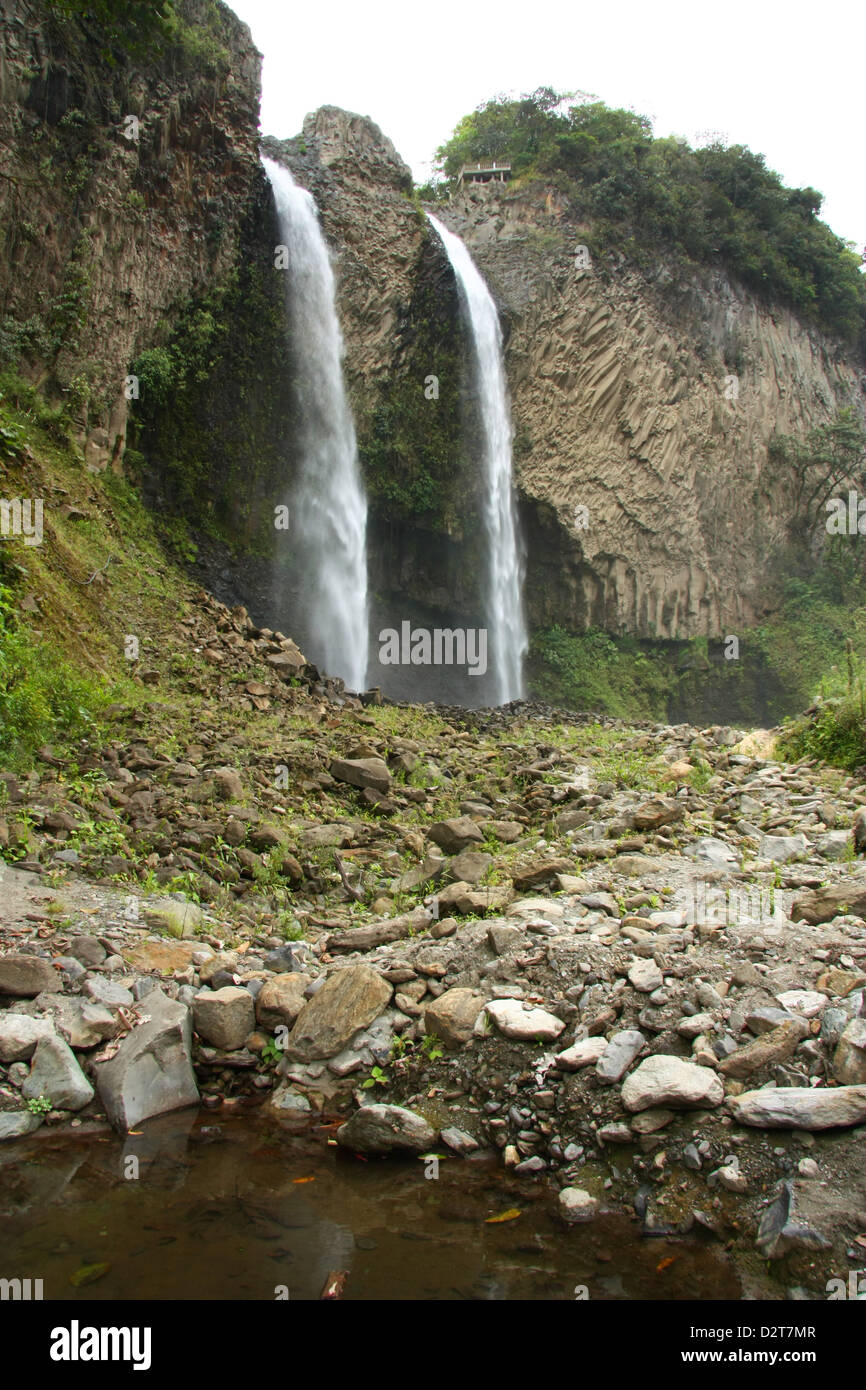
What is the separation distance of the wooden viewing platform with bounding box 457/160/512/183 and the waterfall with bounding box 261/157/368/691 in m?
9.45

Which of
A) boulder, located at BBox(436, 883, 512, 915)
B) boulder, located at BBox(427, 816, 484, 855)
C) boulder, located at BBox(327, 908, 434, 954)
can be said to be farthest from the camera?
boulder, located at BBox(427, 816, 484, 855)

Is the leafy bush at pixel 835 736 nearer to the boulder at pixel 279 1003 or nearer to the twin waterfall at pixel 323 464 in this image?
the boulder at pixel 279 1003

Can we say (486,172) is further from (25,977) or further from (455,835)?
(25,977)

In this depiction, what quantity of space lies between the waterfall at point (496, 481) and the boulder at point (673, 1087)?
18.6 meters

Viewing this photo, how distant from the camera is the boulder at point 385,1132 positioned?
141 inches

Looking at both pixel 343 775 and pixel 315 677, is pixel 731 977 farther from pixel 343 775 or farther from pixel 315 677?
pixel 315 677

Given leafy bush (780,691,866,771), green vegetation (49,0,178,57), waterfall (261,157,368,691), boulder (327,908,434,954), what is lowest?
boulder (327,908,434,954)

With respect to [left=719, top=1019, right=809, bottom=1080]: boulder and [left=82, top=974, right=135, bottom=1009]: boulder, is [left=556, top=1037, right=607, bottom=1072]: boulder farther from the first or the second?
[left=82, top=974, right=135, bottom=1009]: boulder

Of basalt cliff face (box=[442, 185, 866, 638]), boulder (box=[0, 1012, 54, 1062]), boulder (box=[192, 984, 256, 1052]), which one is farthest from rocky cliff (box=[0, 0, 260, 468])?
boulder (box=[192, 984, 256, 1052])

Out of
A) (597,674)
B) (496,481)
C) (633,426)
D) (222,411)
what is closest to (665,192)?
(633,426)

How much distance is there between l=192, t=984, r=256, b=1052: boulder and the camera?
4246 millimetres

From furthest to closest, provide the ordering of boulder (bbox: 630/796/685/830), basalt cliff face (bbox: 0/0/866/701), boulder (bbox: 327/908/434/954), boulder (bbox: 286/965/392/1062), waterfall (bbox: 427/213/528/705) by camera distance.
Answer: waterfall (bbox: 427/213/528/705) → basalt cliff face (bbox: 0/0/866/701) → boulder (bbox: 630/796/685/830) → boulder (bbox: 327/908/434/954) → boulder (bbox: 286/965/392/1062)

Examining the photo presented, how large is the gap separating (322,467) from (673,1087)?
56.0 feet
